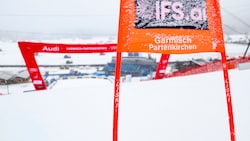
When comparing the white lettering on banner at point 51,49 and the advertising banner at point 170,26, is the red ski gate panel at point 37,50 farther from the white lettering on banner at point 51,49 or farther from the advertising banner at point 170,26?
the advertising banner at point 170,26

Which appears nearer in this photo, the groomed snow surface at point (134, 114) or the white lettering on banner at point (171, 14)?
the white lettering on banner at point (171, 14)

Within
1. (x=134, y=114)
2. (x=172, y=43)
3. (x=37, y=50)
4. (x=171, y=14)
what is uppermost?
(x=37, y=50)

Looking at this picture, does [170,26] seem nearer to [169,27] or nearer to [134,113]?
[169,27]

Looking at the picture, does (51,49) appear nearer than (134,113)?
No

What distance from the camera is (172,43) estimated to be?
936 mm

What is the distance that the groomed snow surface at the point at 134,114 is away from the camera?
136 cm

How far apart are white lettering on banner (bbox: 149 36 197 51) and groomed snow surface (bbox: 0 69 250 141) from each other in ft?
1.94

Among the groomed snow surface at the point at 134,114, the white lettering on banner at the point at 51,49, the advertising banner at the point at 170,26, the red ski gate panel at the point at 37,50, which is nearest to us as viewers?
the advertising banner at the point at 170,26

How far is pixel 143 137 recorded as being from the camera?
132cm

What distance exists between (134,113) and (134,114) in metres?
0.02

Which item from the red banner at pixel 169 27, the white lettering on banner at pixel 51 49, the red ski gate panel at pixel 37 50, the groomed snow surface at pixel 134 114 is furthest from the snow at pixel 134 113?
the white lettering on banner at pixel 51 49

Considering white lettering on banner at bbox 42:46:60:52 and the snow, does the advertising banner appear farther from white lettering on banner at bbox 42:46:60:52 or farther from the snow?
white lettering on banner at bbox 42:46:60:52

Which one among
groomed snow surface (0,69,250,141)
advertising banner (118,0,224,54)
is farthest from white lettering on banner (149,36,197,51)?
groomed snow surface (0,69,250,141)

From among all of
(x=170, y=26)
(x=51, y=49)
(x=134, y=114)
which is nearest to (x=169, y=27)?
(x=170, y=26)
